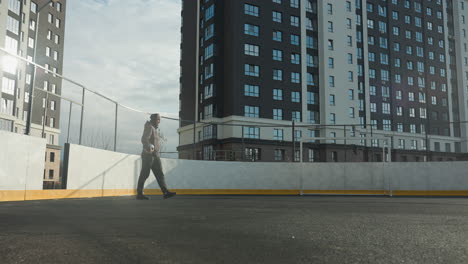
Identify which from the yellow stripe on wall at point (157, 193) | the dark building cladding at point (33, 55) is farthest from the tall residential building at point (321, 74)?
the dark building cladding at point (33, 55)

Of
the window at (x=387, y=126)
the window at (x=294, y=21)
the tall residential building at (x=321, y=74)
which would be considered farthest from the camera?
the window at (x=294, y=21)

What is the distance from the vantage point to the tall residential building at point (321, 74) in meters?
45.3

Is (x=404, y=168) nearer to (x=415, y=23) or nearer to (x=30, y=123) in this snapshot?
(x=30, y=123)

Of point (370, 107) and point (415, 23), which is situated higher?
point (415, 23)

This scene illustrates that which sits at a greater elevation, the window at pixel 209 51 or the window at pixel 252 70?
the window at pixel 209 51

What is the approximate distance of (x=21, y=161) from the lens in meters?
10.1

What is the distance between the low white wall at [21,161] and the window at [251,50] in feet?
121

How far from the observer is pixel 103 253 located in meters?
3.19

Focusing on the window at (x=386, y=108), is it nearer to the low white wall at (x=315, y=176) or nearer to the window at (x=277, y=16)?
Answer: the window at (x=277, y=16)

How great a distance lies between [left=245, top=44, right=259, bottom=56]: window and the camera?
4594cm

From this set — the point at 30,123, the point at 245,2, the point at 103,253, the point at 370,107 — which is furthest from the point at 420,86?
the point at 103,253

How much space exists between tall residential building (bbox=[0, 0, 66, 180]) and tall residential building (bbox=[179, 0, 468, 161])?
769 inches

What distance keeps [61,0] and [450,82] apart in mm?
65196

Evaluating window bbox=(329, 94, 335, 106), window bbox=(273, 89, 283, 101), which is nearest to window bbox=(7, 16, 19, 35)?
window bbox=(273, 89, 283, 101)
